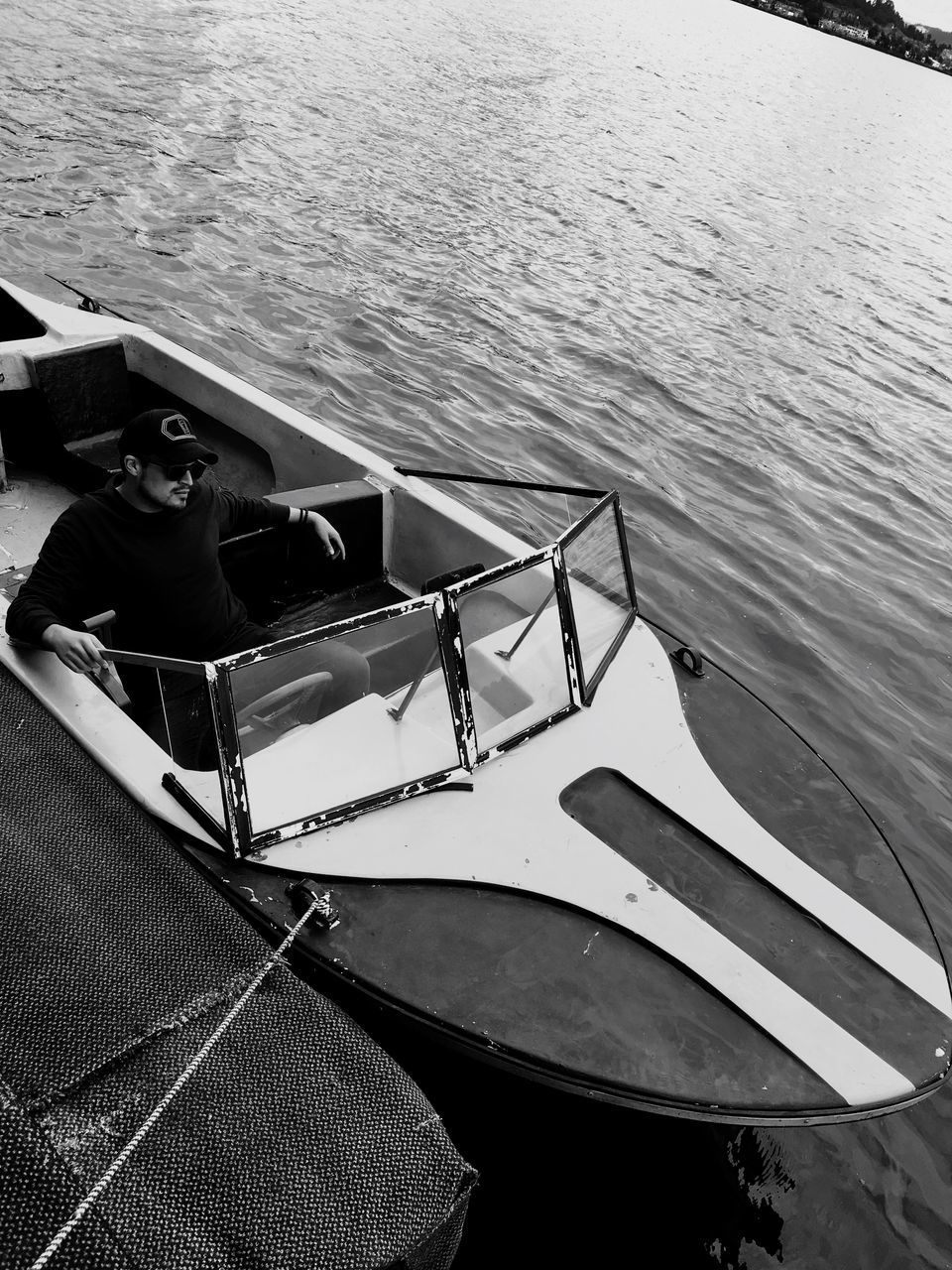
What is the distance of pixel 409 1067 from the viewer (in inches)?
153

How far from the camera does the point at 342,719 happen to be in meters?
3.90

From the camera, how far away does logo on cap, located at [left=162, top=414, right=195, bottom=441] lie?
12.7 ft

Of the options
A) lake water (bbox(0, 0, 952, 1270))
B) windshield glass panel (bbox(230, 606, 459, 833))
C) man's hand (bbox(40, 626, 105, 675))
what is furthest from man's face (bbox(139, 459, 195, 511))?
lake water (bbox(0, 0, 952, 1270))

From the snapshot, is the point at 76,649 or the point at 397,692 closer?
the point at 76,649

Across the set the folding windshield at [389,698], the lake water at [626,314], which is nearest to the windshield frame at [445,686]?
the folding windshield at [389,698]

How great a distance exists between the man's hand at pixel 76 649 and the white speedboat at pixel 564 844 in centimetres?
14

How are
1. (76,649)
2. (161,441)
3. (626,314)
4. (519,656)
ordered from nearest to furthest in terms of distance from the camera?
(76,649) → (161,441) → (519,656) → (626,314)

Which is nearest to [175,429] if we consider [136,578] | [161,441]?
[161,441]

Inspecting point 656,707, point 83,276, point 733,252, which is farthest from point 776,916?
point 733,252

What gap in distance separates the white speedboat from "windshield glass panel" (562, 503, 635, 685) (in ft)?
0.05

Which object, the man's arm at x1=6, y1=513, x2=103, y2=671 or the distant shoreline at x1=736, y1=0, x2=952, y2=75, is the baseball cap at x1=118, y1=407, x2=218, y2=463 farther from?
the distant shoreline at x1=736, y1=0, x2=952, y2=75

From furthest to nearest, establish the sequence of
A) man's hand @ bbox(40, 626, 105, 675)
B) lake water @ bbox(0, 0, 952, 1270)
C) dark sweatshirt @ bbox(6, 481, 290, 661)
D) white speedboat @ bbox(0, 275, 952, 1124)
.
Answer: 1. lake water @ bbox(0, 0, 952, 1270)
2. dark sweatshirt @ bbox(6, 481, 290, 661)
3. man's hand @ bbox(40, 626, 105, 675)
4. white speedboat @ bbox(0, 275, 952, 1124)

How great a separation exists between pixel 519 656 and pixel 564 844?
38.6 inches

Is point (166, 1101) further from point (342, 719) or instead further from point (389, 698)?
point (389, 698)
